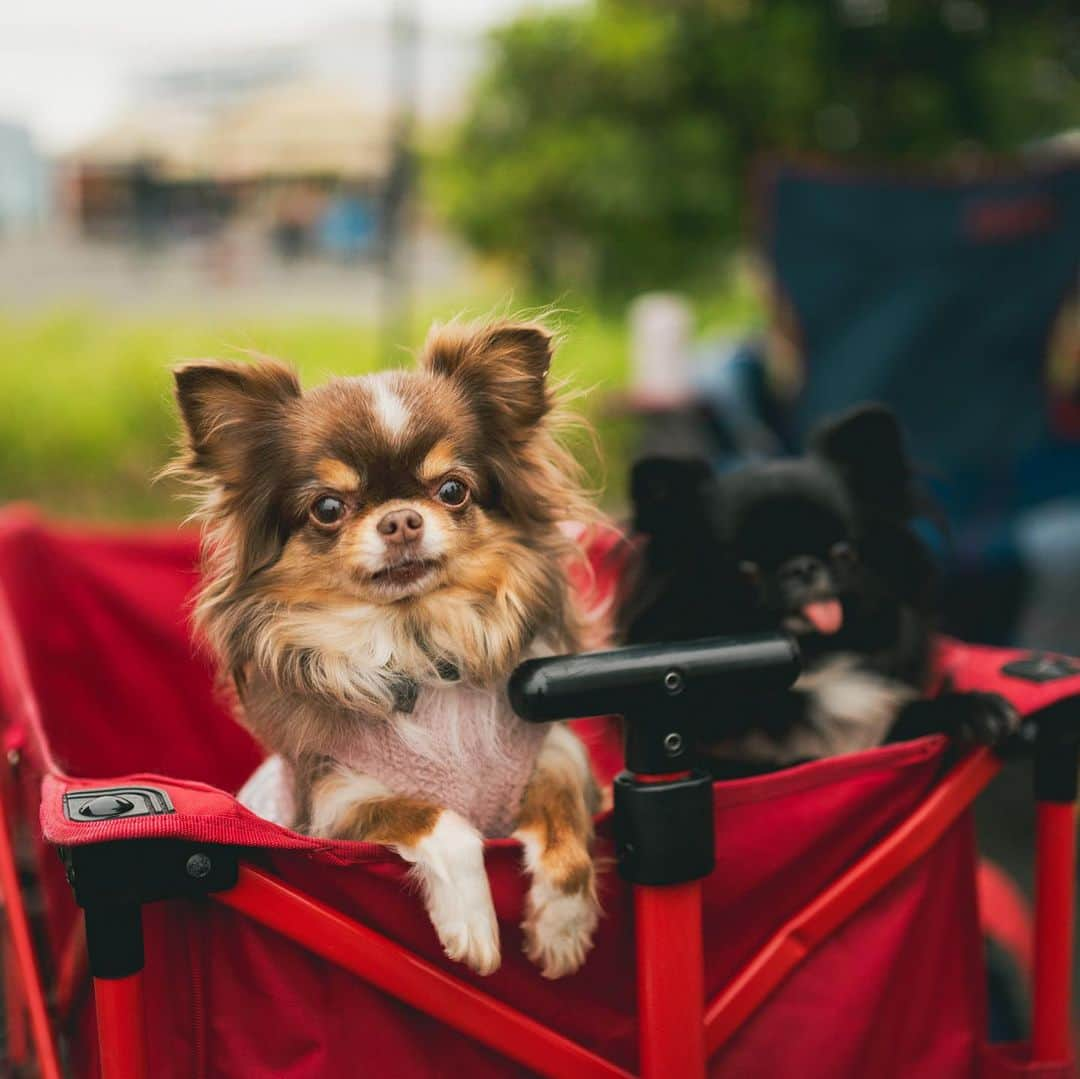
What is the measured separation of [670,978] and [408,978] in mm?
273

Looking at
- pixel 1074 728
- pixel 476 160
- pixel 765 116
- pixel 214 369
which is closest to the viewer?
pixel 214 369

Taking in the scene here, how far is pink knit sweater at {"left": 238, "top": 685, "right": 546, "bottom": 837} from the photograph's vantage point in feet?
4.63

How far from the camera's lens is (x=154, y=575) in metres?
2.39

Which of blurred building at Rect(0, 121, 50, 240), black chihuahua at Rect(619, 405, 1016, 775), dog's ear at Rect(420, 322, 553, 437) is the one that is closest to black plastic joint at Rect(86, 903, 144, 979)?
dog's ear at Rect(420, 322, 553, 437)

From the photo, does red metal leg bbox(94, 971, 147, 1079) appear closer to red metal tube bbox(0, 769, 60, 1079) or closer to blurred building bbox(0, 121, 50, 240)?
red metal tube bbox(0, 769, 60, 1079)

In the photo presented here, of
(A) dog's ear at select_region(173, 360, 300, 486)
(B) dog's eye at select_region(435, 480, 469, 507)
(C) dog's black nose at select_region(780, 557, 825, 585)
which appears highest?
(A) dog's ear at select_region(173, 360, 300, 486)

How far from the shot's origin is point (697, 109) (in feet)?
22.6

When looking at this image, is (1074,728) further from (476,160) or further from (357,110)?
(476,160)

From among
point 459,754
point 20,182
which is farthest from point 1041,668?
point 20,182

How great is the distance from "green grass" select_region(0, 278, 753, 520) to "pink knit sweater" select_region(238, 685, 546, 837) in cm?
407

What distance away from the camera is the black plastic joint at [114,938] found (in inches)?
43.7

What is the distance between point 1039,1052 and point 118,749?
1.65m

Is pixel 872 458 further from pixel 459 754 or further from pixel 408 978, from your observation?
pixel 408 978

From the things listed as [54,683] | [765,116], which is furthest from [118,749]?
[765,116]
